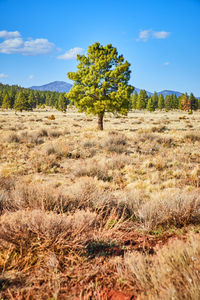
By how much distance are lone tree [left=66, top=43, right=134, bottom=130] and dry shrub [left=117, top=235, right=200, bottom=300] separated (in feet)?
54.5

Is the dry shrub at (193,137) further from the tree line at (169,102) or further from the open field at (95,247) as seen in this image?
the tree line at (169,102)

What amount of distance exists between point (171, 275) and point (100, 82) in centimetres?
1854

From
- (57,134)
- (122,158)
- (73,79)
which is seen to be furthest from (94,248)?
(73,79)

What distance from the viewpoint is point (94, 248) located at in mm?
2930

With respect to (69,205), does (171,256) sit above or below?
above

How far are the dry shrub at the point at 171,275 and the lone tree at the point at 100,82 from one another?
16616mm

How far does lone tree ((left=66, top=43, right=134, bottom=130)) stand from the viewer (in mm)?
17938

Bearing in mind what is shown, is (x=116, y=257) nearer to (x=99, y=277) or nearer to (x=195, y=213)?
(x=99, y=277)

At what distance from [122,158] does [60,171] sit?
2944 mm

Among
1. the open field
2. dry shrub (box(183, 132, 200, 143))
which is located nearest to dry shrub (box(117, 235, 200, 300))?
the open field

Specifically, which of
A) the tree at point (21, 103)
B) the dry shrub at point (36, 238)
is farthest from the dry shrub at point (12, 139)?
the tree at point (21, 103)

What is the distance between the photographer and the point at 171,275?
6.23ft

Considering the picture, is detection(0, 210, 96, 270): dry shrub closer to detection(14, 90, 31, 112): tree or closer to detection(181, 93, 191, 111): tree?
detection(14, 90, 31, 112): tree

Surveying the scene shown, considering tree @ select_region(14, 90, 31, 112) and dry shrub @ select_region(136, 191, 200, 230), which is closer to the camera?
dry shrub @ select_region(136, 191, 200, 230)
